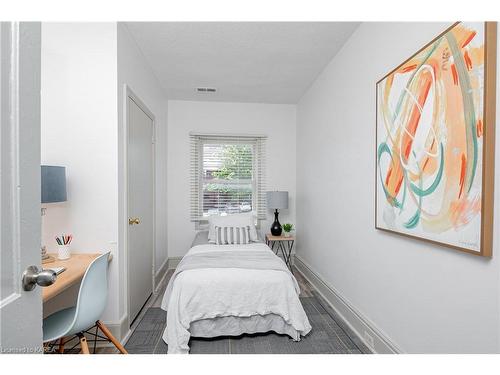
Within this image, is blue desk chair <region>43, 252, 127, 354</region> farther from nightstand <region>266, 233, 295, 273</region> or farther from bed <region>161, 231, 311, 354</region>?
nightstand <region>266, 233, 295, 273</region>

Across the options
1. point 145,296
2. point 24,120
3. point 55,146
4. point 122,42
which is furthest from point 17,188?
point 145,296

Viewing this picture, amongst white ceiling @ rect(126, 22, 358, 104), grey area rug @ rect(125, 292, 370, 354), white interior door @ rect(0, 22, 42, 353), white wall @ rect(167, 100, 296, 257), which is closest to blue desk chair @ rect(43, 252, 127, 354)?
grey area rug @ rect(125, 292, 370, 354)

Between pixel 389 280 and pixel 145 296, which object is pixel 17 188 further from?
pixel 145 296

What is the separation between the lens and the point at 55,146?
2.02m

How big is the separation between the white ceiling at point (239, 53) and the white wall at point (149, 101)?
0.13 m

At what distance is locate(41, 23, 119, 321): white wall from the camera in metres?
2.00

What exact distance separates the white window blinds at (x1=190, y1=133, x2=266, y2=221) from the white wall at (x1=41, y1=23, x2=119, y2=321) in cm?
208

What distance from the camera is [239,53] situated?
268cm

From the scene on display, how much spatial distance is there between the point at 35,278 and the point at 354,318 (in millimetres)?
2334

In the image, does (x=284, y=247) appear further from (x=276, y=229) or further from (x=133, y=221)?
(x=133, y=221)

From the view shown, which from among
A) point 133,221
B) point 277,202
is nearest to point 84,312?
point 133,221

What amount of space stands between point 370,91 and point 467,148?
1.07 meters

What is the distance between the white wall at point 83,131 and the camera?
2002 mm

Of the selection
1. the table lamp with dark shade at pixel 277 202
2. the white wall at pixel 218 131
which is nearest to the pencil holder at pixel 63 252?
the white wall at pixel 218 131
